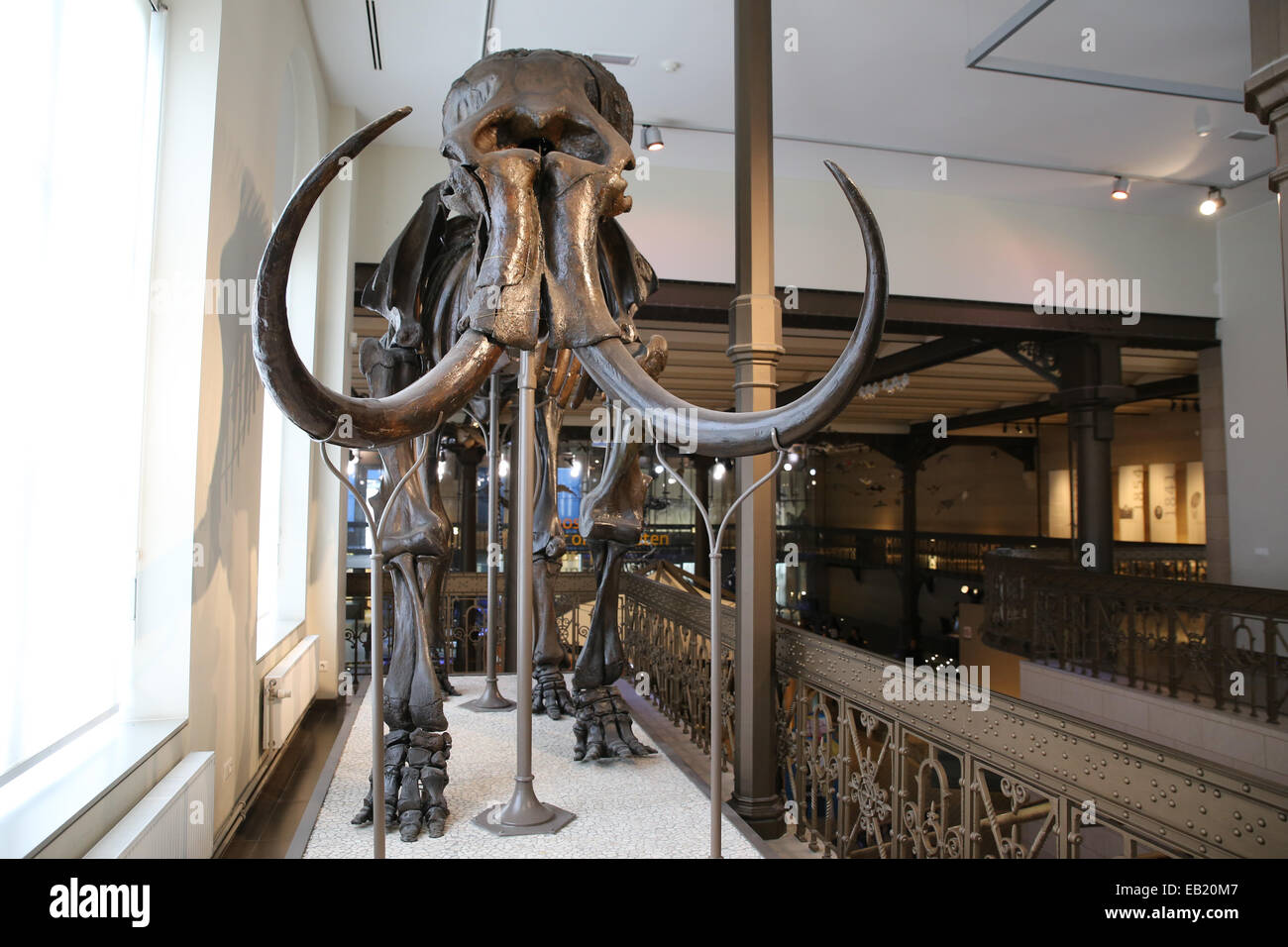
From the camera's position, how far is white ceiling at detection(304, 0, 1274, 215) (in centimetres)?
446

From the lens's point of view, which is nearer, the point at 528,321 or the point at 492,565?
the point at 528,321

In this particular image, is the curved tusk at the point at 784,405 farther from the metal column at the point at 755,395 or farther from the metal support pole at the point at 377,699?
the metal column at the point at 755,395

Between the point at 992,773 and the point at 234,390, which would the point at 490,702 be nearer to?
the point at 234,390

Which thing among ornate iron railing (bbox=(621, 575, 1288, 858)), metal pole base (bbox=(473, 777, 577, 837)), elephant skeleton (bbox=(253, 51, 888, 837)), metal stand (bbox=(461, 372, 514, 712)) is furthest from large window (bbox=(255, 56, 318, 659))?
metal pole base (bbox=(473, 777, 577, 837))

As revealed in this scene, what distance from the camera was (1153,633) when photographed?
23.2ft

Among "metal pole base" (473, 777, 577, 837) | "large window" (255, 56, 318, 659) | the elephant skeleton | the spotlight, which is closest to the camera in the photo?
the elephant skeleton

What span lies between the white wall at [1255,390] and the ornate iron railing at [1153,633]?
0.83 metres

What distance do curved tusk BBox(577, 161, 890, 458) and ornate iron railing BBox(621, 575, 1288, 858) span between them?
97cm

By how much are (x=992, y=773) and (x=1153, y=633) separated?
18.6 feet

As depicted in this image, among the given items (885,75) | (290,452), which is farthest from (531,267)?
(885,75)

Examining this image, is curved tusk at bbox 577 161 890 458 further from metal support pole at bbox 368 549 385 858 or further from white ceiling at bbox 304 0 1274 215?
white ceiling at bbox 304 0 1274 215

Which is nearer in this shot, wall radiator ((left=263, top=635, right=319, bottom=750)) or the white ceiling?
wall radiator ((left=263, top=635, right=319, bottom=750))
